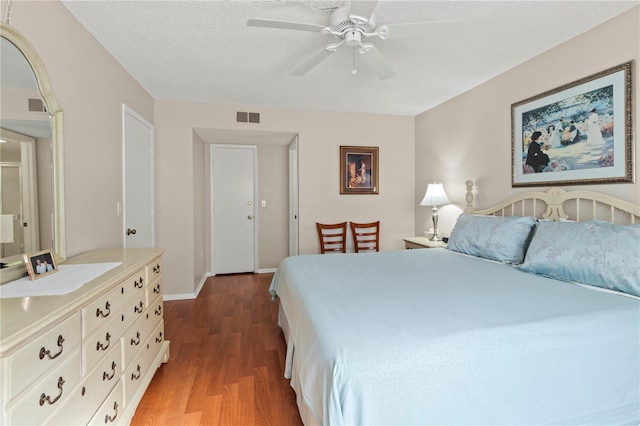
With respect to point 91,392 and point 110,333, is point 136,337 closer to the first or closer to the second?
point 110,333

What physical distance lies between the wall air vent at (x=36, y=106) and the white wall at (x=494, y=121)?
3461 mm

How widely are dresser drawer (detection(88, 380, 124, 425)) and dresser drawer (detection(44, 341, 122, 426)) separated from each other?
0.03 meters

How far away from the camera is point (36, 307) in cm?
97

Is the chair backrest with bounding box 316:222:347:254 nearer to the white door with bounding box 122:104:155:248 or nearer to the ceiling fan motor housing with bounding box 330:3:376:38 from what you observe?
the white door with bounding box 122:104:155:248

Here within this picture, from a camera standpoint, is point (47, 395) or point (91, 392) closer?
point (47, 395)

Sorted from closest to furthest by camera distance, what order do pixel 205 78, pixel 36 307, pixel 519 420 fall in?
pixel 36 307, pixel 519 420, pixel 205 78

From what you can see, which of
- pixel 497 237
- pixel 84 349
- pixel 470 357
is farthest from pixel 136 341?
pixel 497 237

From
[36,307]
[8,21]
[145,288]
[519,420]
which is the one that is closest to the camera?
[36,307]

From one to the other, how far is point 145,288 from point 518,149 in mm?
3194

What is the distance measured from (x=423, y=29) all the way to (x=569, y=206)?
1755 millimetres

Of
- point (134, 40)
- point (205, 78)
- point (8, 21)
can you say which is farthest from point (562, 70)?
point (8, 21)

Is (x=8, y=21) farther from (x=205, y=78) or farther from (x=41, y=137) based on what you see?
(x=205, y=78)

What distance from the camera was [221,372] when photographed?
2.09 meters

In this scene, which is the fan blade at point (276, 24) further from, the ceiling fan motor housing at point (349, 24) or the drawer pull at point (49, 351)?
the drawer pull at point (49, 351)
